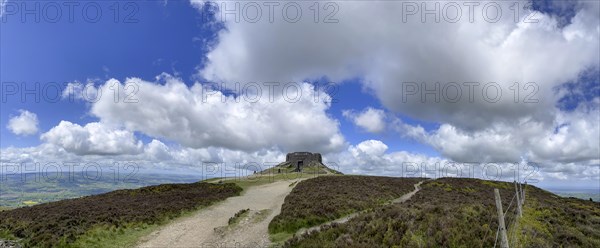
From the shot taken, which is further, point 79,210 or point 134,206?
point 134,206

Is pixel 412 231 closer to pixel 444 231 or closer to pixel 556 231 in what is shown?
pixel 444 231

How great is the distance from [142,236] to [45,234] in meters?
5.48

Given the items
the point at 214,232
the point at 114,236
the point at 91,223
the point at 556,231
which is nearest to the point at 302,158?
the point at 214,232

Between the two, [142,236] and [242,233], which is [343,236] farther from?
[142,236]

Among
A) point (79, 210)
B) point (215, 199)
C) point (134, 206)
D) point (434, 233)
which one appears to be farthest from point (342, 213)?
point (79, 210)

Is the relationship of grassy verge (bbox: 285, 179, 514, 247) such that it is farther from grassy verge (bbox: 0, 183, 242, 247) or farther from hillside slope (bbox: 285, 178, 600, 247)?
grassy verge (bbox: 0, 183, 242, 247)

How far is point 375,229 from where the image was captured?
1579 cm

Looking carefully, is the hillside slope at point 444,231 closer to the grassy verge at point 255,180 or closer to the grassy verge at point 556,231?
the grassy verge at point 556,231

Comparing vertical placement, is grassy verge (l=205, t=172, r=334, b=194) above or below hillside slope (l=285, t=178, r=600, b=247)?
below

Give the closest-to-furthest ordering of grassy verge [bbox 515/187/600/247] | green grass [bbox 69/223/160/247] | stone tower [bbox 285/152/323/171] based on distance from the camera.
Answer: grassy verge [bbox 515/187/600/247] < green grass [bbox 69/223/160/247] < stone tower [bbox 285/152/323/171]

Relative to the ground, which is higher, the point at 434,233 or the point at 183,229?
the point at 434,233

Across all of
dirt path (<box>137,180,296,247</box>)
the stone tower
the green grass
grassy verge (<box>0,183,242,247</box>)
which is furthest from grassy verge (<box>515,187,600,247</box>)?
the stone tower

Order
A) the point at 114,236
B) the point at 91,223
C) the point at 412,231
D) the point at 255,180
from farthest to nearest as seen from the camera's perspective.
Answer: the point at 255,180
the point at 91,223
the point at 114,236
the point at 412,231

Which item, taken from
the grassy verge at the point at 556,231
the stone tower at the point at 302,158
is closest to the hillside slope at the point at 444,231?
the grassy verge at the point at 556,231
